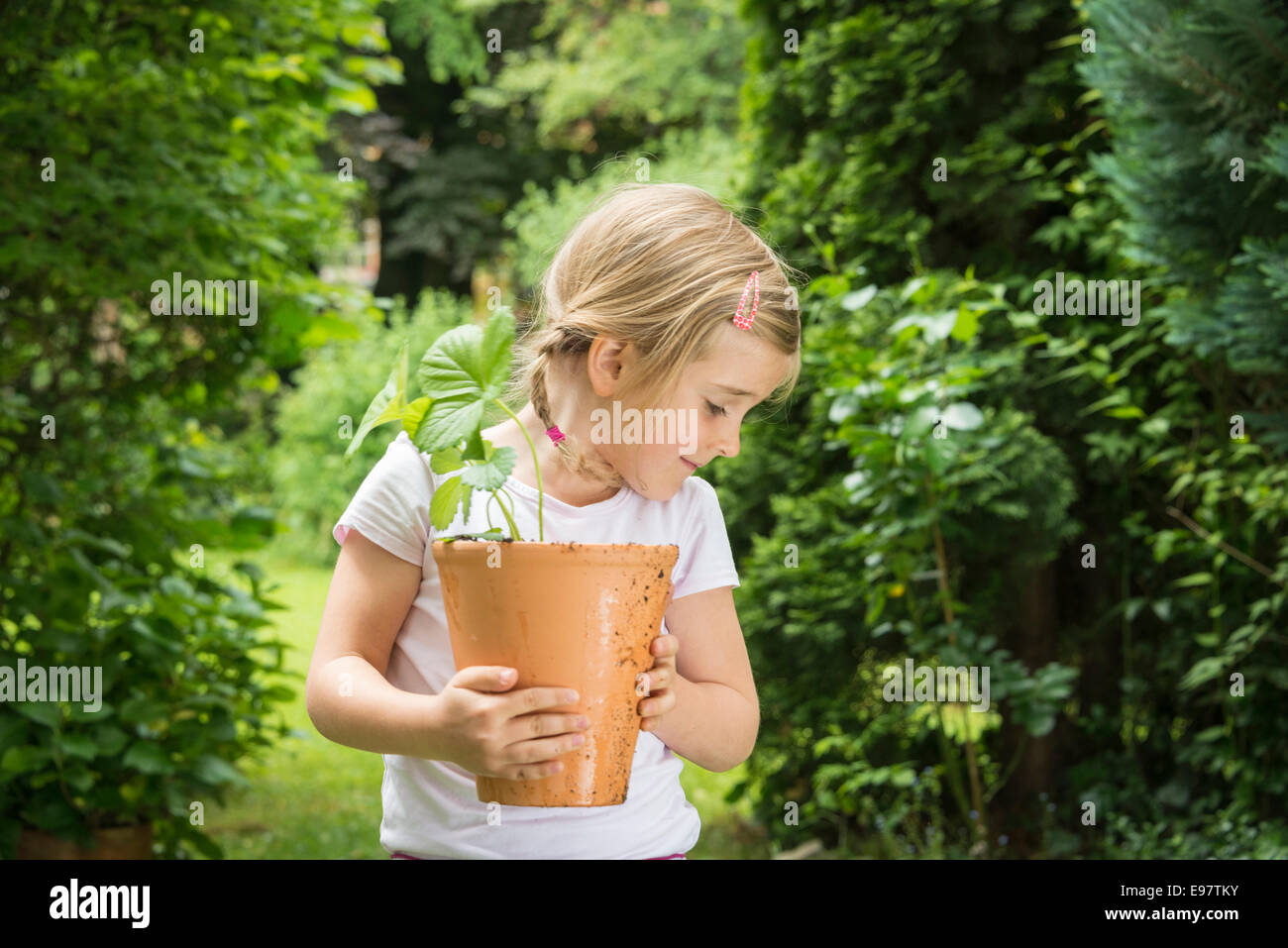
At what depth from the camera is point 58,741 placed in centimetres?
291

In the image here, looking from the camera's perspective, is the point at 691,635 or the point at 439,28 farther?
the point at 439,28

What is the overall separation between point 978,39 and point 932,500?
57.4 inches

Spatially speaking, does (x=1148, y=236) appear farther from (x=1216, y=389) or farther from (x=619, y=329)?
(x=619, y=329)

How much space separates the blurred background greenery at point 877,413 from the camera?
2877 millimetres

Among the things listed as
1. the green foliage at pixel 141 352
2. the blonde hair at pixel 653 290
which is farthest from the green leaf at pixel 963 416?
the green foliage at pixel 141 352

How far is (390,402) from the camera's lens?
1.07 meters

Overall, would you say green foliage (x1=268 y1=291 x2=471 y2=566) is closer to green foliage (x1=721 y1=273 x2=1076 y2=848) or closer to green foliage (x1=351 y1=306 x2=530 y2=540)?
green foliage (x1=721 y1=273 x2=1076 y2=848)

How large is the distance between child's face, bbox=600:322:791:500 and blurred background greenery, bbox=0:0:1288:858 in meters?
1.66

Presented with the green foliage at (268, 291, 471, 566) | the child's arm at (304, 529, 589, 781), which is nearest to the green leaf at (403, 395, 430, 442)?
the child's arm at (304, 529, 589, 781)

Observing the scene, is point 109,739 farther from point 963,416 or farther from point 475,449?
point 475,449

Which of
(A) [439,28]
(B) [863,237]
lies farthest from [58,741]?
(A) [439,28]

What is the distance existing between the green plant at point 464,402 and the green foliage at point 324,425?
27.6ft

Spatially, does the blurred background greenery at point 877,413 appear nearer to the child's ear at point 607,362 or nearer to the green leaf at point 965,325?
the green leaf at point 965,325

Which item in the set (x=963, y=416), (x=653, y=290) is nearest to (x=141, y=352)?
(x=963, y=416)
